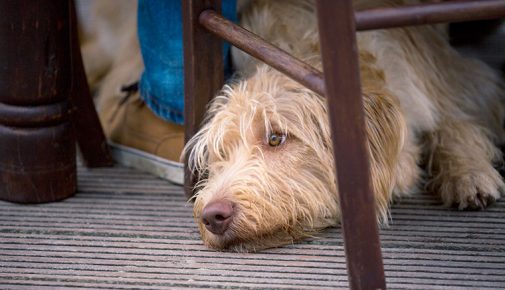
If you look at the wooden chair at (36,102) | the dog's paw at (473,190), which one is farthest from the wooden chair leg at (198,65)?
the dog's paw at (473,190)

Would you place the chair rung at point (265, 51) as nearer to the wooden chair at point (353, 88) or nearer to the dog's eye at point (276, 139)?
the wooden chair at point (353, 88)

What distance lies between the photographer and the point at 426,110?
2590 mm

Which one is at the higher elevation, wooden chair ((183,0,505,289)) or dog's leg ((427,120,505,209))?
wooden chair ((183,0,505,289))

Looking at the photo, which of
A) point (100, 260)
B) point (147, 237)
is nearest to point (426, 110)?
point (147, 237)

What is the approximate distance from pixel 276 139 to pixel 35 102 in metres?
0.70

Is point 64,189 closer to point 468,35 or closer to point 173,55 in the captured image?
point 173,55

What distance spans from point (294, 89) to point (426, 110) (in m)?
0.56

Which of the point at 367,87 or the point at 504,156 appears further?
the point at 504,156

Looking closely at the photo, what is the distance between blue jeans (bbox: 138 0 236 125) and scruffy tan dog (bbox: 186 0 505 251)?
19cm

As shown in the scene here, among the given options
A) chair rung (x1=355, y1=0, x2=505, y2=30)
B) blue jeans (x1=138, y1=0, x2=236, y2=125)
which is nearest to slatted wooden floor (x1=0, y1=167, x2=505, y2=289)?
blue jeans (x1=138, y1=0, x2=236, y2=125)

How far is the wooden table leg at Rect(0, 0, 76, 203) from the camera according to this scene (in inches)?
90.4

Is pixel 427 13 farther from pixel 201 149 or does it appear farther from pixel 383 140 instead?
pixel 201 149

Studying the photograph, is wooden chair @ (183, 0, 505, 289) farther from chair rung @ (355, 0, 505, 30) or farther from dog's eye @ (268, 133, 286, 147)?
dog's eye @ (268, 133, 286, 147)

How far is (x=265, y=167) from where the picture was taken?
2.12 m
